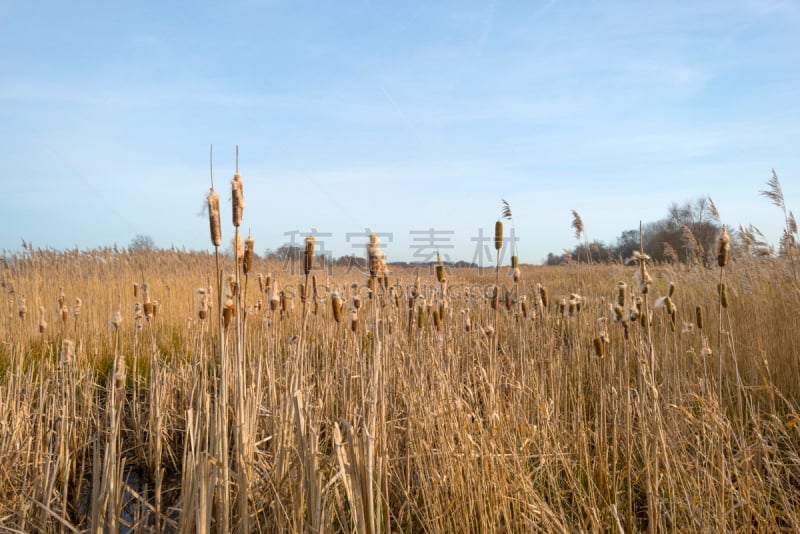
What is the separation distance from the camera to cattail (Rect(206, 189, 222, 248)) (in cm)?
153

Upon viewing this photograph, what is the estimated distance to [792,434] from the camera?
327 cm

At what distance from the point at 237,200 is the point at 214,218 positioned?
0.08 metres

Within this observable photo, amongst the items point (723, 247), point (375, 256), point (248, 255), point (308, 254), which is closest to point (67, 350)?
point (248, 255)

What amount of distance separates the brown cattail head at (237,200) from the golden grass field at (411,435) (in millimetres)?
280

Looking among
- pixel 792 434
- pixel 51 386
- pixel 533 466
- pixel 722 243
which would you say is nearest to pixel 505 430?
pixel 533 466

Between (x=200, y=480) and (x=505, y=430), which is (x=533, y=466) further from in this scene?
(x=200, y=480)

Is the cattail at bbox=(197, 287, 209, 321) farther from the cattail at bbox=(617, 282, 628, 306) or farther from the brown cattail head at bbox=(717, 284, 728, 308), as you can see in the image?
the brown cattail head at bbox=(717, 284, 728, 308)

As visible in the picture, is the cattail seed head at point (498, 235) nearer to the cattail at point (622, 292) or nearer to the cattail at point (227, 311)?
the cattail at point (622, 292)

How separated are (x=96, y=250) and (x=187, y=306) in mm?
6217

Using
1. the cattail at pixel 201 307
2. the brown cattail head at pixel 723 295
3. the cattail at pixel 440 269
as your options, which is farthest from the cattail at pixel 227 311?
the brown cattail head at pixel 723 295

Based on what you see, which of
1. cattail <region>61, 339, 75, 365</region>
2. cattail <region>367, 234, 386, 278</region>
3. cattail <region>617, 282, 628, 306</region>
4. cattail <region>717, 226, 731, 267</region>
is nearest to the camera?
cattail <region>367, 234, 386, 278</region>

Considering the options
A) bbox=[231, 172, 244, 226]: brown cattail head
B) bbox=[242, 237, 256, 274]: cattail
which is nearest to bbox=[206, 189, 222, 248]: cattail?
bbox=[231, 172, 244, 226]: brown cattail head

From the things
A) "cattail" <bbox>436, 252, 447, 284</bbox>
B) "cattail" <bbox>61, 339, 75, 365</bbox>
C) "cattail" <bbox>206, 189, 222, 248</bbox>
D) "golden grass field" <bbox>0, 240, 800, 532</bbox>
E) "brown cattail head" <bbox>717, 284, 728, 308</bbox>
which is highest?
"cattail" <bbox>206, 189, 222, 248</bbox>

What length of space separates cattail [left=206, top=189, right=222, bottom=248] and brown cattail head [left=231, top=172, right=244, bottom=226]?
5cm
